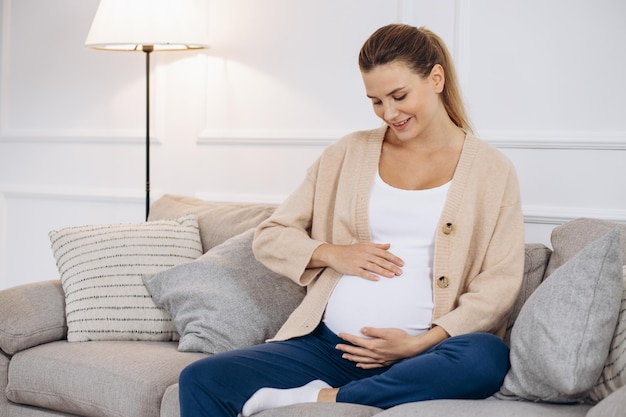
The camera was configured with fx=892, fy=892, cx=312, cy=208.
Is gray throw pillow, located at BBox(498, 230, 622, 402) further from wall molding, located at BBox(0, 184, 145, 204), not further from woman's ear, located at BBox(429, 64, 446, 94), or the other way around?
wall molding, located at BBox(0, 184, 145, 204)

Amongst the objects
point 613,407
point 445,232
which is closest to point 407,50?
point 445,232

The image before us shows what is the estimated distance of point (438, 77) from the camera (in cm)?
219

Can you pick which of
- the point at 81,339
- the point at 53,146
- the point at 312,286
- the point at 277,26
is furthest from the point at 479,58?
the point at 53,146

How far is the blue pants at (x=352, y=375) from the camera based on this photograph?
1814mm

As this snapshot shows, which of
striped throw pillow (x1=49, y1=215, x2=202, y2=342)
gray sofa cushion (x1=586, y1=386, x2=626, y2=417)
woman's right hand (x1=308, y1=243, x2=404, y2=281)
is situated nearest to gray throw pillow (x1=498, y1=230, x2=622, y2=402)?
gray sofa cushion (x1=586, y1=386, x2=626, y2=417)

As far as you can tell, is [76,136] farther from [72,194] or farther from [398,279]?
[398,279]

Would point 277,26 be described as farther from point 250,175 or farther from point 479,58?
point 479,58

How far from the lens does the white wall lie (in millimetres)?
2678

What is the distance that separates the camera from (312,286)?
2260 millimetres

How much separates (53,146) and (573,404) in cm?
278

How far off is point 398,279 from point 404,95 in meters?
0.44

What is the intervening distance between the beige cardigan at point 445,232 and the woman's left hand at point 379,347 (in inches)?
3.6

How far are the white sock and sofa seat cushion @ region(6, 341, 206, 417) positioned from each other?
1.28 ft

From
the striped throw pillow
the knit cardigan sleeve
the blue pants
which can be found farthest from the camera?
the striped throw pillow
